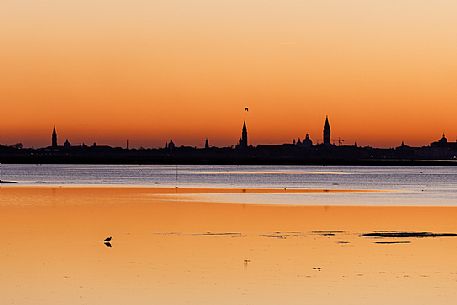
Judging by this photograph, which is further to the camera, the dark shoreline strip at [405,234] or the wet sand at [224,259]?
the dark shoreline strip at [405,234]

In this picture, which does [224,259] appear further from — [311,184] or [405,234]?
[311,184]

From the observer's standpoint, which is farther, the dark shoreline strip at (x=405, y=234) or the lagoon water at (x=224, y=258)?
the dark shoreline strip at (x=405, y=234)

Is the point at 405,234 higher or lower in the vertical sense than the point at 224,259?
higher

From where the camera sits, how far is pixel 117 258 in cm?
2711

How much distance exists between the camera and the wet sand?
2109cm

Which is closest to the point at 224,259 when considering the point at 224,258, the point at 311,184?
the point at 224,258

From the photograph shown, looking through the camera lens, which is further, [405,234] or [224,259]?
[405,234]

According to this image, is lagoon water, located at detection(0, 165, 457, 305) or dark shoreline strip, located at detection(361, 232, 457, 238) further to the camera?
dark shoreline strip, located at detection(361, 232, 457, 238)

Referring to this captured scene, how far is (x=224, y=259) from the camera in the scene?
1053 inches

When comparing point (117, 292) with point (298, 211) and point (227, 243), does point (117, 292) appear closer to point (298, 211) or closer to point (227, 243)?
point (227, 243)

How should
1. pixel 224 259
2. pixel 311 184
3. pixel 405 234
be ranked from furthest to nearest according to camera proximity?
pixel 311 184
pixel 405 234
pixel 224 259

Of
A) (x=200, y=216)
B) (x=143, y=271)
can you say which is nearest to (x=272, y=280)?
(x=143, y=271)

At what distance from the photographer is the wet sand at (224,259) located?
21094 millimetres

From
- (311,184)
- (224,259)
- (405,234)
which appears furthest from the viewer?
(311,184)
